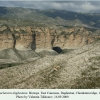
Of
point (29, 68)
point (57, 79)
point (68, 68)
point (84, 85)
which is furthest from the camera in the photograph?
point (29, 68)
